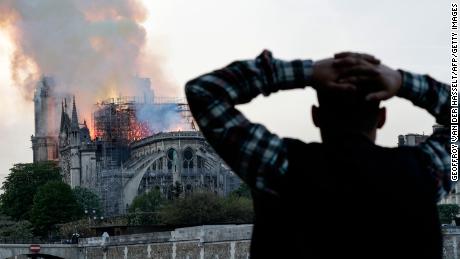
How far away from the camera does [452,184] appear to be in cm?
491

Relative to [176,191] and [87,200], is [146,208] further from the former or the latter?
[87,200]

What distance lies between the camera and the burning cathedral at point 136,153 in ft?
407

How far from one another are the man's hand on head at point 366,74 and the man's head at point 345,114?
4 centimetres

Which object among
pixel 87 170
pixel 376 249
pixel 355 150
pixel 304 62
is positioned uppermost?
pixel 87 170

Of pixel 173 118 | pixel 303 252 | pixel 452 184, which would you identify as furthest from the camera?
pixel 173 118

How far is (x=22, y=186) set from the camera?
391ft

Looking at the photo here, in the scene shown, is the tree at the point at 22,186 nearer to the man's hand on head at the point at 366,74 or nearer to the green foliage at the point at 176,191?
the green foliage at the point at 176,191

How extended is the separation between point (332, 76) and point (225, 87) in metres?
0.35

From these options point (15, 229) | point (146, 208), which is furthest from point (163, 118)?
point (15, 229)

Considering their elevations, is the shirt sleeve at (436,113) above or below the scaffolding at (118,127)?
below

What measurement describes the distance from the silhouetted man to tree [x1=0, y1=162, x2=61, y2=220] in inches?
4286

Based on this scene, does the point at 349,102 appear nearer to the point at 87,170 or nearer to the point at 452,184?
the point at 452,184

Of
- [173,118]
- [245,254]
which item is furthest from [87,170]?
[245,254]

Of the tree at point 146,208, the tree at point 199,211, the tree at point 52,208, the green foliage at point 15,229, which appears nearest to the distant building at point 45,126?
the tree at point 146,208
